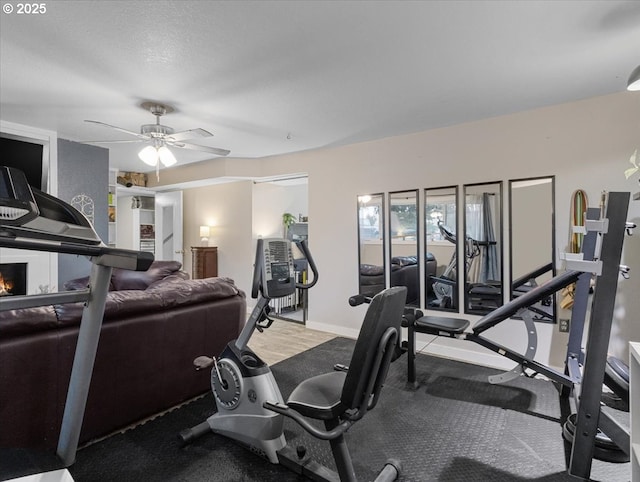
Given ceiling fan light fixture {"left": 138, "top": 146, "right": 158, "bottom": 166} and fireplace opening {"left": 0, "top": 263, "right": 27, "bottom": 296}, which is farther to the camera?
fireplace opening {"left": 0, "top": 263, "right": 27, "bottom": 296}

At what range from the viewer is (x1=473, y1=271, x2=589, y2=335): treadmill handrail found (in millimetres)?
2107

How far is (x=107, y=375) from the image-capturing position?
2.01m

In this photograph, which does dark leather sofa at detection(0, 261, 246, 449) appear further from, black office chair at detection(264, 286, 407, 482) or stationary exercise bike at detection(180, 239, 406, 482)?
black office chair at detection(264, 286, 407, 482)

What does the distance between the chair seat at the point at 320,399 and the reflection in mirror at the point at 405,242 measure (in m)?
2.30

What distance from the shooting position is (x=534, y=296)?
Answer: 7.35 feet

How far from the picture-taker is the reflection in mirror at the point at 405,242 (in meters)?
3.81

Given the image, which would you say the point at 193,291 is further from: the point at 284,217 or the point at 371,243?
the point at 284,217

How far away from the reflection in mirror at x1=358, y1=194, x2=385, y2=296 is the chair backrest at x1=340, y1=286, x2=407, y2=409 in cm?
277

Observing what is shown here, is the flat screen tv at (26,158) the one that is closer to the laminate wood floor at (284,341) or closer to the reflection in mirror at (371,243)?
the laminate wood floor at (284,341)

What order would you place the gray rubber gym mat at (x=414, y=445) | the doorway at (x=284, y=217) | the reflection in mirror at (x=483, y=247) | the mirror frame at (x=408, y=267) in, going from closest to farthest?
the gray rubber gym mat at (x=414, y=445) < the reflection in mirror at (x=483, y=247) < the mirror frame at (x=408, y=267) < the doorway at (x=284, y=217)

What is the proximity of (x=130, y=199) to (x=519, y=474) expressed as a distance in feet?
23.5

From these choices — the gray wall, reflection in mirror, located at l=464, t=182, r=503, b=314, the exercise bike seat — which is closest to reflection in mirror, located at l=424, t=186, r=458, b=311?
reflection in mirror, located at l=464, t=182, r=503, b=314

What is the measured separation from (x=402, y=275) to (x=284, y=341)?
1.63m

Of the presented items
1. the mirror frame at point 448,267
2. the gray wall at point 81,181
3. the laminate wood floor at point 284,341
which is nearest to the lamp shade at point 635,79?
the mirror frame at point 448,267
